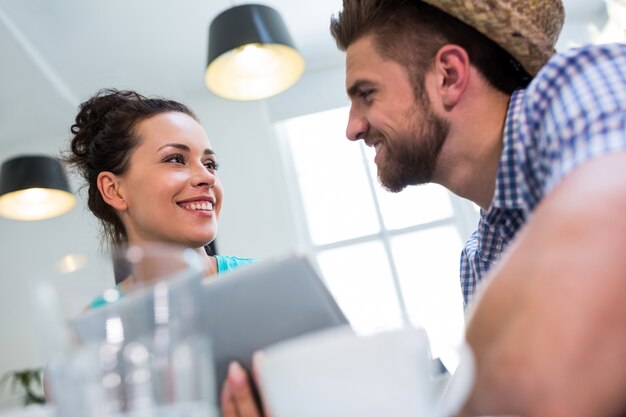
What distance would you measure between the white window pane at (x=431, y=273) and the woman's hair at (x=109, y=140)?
286 centimetres

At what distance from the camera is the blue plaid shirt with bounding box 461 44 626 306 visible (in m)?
0.65

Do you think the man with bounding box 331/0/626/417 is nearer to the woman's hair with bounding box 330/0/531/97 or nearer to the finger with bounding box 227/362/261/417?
the woman's hair with bounding box 330/0/531/97

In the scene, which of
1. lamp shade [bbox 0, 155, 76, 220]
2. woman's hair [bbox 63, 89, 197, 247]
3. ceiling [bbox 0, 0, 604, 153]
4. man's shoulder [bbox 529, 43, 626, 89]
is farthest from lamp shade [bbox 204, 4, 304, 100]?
man's shoulder [bbox 529, 43, 626, 89]

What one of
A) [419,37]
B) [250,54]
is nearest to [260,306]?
[419,37]

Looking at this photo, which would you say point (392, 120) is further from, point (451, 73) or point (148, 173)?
point (148, 173)

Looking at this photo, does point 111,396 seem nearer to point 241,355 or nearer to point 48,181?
point 241,355

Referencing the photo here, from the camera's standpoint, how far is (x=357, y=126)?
1194 mm

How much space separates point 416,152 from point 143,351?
2.56 ft

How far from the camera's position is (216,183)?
5.59 ft

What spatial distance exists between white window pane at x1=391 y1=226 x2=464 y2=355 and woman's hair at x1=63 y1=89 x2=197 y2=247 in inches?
113

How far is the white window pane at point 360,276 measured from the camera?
4426 mm

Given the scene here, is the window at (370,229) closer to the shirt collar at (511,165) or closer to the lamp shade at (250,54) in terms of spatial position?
the lamp shade at (250,54)

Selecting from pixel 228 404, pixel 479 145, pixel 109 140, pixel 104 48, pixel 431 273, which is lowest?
pixel 228 404

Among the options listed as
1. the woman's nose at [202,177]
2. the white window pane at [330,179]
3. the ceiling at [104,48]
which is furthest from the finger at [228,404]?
the white window pane at [330,179]
